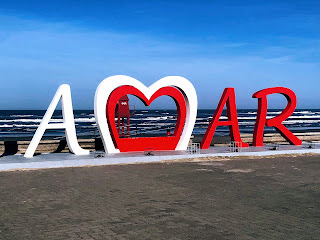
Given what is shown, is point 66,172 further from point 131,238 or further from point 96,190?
point 131,238

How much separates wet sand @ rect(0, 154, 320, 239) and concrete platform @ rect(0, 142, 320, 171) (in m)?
0.62

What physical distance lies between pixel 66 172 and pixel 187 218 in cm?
602

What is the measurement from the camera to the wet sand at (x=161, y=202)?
282 inches

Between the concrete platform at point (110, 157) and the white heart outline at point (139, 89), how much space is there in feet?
2.59

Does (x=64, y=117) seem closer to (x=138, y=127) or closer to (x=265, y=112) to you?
(x=265, y=112)

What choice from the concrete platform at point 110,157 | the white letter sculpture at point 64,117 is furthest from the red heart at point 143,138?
the white letter sculpture at point 64,117

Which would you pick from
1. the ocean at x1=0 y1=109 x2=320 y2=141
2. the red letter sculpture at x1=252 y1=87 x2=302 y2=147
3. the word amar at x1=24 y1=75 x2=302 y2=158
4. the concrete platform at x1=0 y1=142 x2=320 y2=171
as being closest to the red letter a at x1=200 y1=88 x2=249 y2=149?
the word amar at x1=24 y1=75 x2=302 y2=158

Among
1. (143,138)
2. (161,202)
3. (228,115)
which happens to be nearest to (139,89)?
(143,138)

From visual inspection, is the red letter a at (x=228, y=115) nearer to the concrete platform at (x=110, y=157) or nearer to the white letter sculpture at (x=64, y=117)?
the concrete platform at (x=110, y=157)

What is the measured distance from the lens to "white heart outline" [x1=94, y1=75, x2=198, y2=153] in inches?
618

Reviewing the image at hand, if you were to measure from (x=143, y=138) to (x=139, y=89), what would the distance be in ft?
5.95

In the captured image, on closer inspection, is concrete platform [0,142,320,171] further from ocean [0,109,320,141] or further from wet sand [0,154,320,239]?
ocean [0,109,320,141]

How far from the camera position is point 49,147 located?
1694cm

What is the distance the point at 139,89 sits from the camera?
645 inches
